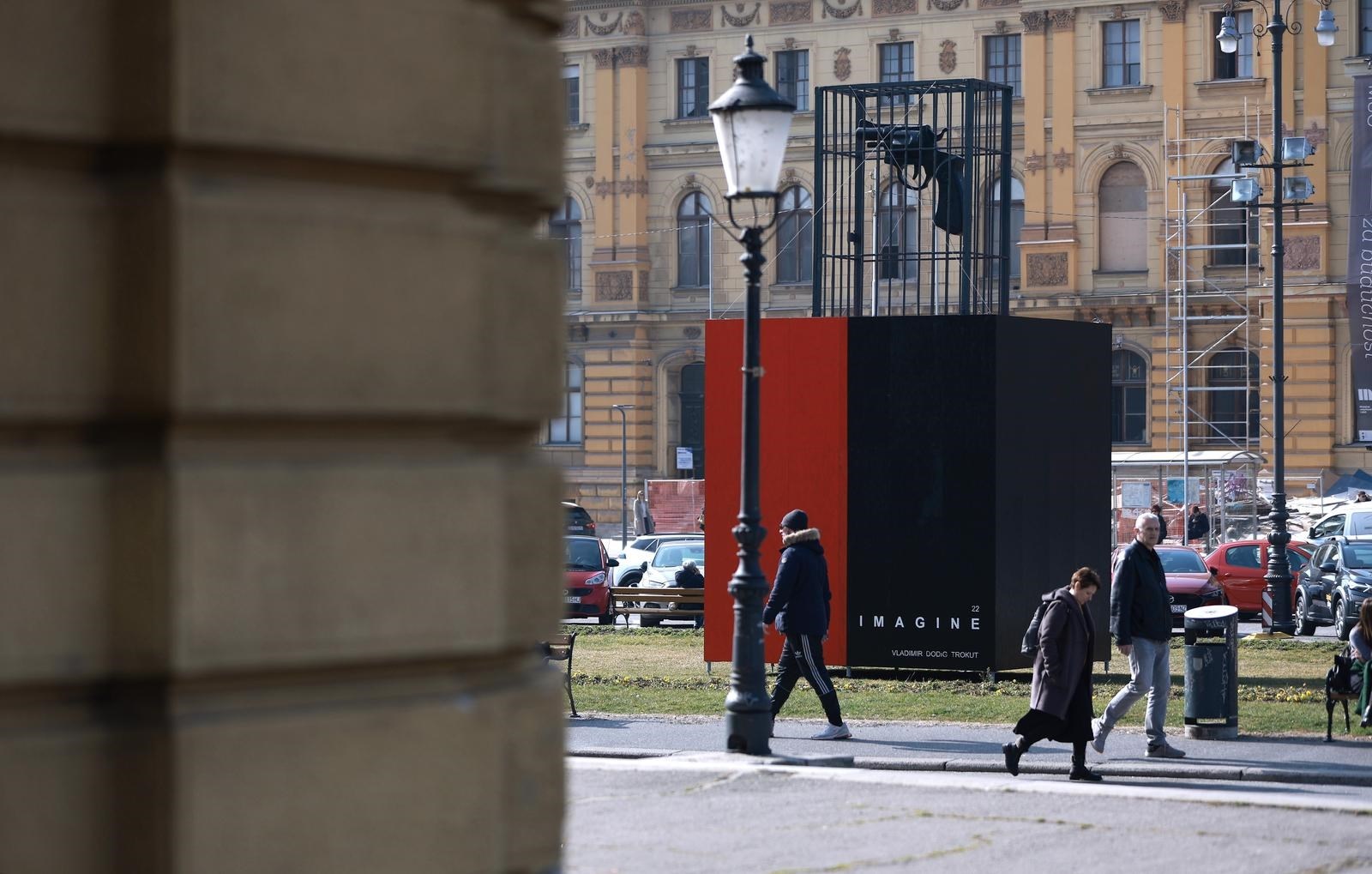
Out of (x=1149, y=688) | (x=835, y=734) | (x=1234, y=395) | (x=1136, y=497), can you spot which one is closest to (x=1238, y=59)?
(x=1234, y=395)

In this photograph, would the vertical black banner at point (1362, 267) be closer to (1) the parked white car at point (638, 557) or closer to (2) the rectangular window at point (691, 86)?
(1) the parked white car at point (638, 557)

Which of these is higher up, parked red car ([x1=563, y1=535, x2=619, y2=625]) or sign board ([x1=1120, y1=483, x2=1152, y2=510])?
sign board ([x1=1120, y1=483, x2=1152, y2=510])

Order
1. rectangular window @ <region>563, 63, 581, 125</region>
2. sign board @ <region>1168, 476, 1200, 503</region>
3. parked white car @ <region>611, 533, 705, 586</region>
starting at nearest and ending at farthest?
parked white car @ <region>611, 533, 705, 586</region>, sign board @ <region>1168, 476, 1200, 503</region>, rectangular window @ <region>563, 63, 581, 125</region>

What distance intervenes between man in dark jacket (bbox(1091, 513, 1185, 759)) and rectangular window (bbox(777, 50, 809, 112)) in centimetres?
4288

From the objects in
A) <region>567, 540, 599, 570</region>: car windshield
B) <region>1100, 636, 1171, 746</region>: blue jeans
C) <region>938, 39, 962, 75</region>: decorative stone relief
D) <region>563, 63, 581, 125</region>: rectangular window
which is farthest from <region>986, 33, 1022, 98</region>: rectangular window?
<region>1100, 636, 1171, 746</region>: blue jeans

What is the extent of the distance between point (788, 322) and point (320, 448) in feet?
55.6

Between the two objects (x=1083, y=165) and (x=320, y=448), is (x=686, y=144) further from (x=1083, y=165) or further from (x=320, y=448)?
(x=320, y=448)

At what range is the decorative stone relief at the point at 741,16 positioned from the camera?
185 feet

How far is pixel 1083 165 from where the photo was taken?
52.8 metres

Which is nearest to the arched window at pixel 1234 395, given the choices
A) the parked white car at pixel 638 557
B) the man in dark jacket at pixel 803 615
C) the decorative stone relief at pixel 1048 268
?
the decorative stone relief at pixel 1048 268

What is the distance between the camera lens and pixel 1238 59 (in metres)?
51.3

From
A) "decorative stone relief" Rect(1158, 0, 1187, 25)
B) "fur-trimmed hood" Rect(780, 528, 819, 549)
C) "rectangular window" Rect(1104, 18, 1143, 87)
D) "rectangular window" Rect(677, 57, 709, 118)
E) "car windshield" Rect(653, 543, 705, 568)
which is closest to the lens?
"fur-trimmed hood" Rect(780, 528, 819, 549)

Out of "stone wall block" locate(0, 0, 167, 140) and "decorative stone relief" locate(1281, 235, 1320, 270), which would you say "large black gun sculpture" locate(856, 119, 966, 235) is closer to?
"stone wall block" locate(0, 0, 167, 140)

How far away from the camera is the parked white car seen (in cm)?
3691
